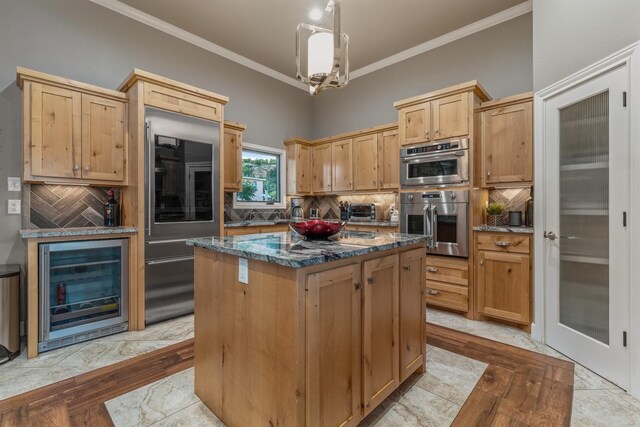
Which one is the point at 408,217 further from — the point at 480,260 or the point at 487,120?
the point at 487,120

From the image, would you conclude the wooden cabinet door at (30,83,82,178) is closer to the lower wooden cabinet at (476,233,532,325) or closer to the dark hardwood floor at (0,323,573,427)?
the dark hardwood floor at (0,323,573,427)

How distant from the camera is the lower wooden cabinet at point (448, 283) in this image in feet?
11.1

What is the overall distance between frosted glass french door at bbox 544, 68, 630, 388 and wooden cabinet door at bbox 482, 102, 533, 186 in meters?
0.50

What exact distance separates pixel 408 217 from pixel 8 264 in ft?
13.4

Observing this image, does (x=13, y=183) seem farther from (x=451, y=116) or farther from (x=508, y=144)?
(x=508, y=144)

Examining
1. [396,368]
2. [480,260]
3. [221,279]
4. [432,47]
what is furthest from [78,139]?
[432,47]

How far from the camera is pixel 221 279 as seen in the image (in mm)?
1725

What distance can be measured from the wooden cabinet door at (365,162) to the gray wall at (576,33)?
2.16 meters

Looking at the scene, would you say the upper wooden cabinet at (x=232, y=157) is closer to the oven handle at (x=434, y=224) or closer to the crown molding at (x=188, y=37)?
the crown molding at (x=188, y=37)

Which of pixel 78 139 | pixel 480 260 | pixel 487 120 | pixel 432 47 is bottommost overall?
pixel 480 260

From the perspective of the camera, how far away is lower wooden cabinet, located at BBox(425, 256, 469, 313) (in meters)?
3.39

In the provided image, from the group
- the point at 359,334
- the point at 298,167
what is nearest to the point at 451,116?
the point at 298,167

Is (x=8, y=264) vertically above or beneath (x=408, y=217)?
beneath

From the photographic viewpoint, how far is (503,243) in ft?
10.3
